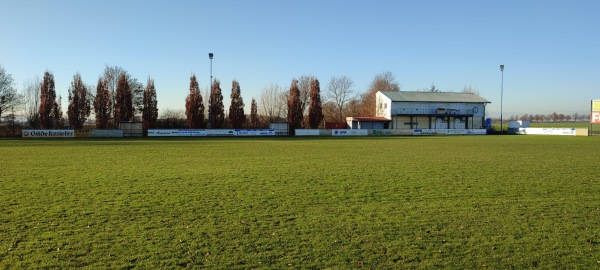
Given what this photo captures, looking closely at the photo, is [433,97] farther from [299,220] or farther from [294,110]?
[299,220]

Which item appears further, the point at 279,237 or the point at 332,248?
the point at 279,237

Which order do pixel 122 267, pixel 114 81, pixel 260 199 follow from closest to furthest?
pixel 122 267
pixel 260 199
pixel 114 81

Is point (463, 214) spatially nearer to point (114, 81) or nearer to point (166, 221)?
point (166, 221)

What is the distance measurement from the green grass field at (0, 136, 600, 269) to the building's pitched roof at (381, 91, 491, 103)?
57.4m

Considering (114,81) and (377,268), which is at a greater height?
(114,81)

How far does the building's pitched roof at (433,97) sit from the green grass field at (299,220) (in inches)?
2261

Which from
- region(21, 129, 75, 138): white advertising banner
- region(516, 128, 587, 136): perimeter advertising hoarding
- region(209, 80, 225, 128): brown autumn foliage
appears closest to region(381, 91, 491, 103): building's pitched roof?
region(516, 128, 587, 136): perimeter advertising hoarding

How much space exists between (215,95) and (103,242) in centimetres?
5866

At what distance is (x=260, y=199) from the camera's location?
33.3 ft

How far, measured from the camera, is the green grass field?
5.91m

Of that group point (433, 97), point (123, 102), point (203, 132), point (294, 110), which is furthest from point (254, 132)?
point (433, 97)

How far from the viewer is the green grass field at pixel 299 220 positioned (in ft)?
19.4

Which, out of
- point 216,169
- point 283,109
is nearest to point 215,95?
point 283,109

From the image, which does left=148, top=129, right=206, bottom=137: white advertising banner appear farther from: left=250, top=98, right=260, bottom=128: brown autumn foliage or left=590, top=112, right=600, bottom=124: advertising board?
left=590, top=112, right=600, bottom=124: advertising board
